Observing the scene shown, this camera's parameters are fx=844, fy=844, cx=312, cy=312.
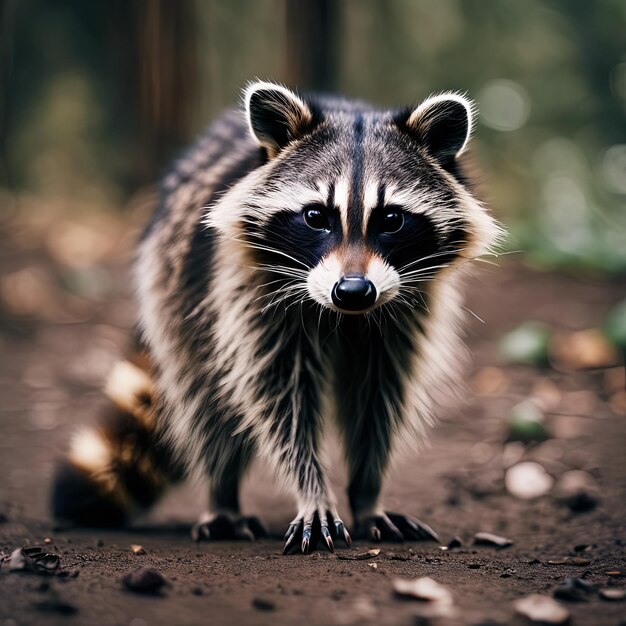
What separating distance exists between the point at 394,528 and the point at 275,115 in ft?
4.43

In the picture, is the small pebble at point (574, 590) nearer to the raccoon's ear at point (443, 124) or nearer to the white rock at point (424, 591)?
the white rock at point (424, 591)

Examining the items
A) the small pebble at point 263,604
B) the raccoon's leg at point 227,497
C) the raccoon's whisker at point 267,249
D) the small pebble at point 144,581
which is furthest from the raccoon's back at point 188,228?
the small pebble at point 263,604

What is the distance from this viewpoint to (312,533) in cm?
243

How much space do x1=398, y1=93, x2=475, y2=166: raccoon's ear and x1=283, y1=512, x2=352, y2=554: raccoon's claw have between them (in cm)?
116

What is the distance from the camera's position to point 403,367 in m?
2.77

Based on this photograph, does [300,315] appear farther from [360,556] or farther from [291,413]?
[360,556]

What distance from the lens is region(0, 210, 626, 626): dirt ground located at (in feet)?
6.02

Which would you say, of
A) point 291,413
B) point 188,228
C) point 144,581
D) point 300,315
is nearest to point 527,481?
point 291,413

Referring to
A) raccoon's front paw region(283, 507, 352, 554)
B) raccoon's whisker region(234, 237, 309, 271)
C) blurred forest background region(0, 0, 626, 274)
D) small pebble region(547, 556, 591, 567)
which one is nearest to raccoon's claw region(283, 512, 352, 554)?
raccoon's front paw region(283, 507, 352, 554)

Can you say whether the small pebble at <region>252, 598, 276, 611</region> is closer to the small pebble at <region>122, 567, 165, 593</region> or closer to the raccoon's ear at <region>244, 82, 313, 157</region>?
the small pebble at <region>122, 567, 165, 593</region>

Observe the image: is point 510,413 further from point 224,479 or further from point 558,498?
point 224,479

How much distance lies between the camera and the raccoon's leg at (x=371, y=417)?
273 cm

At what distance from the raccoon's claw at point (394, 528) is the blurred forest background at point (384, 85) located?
4.03 metres

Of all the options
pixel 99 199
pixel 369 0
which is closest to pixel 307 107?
pixel 99 199
